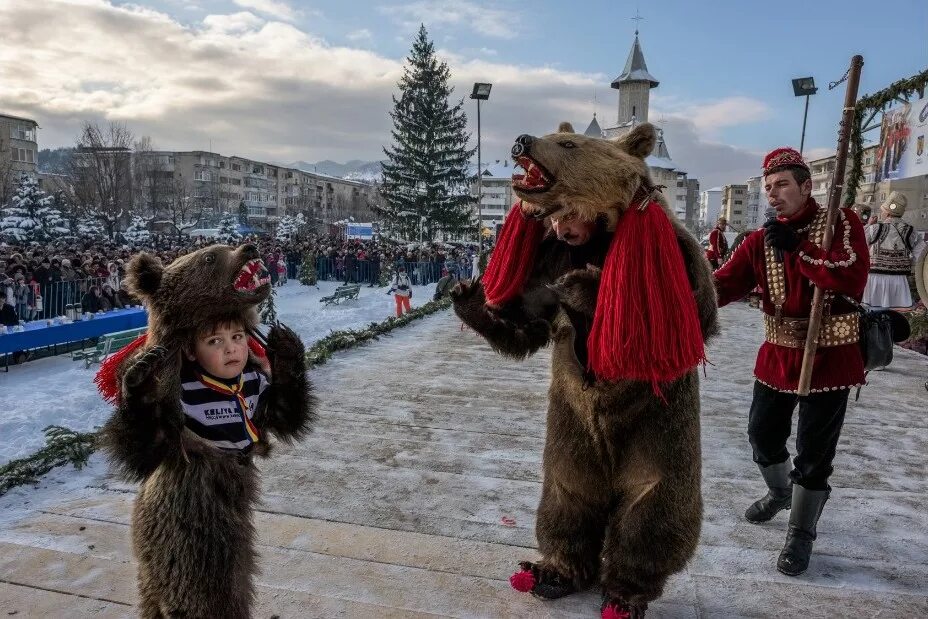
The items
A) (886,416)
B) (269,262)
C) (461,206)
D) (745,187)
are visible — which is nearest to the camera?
(886,416)

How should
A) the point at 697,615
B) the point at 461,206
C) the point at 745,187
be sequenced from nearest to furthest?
the point at 697,615 → the point at 461,206 → the point at 745,187

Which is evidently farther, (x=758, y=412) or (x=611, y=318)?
Answer: (x=758, y=412)

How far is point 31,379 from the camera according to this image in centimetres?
773

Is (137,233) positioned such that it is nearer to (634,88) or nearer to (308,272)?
(308,272)

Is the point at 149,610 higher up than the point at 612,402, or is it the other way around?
the point at 612,402

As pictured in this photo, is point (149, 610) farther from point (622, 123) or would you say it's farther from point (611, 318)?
point (622, 123)

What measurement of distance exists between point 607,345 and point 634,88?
65913 mm

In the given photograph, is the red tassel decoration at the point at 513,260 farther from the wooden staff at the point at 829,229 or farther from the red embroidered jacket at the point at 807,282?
the wooden staff at the point at 829,229

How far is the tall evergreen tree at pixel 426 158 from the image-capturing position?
31391 mm

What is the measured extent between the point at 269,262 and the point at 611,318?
65.0 ft

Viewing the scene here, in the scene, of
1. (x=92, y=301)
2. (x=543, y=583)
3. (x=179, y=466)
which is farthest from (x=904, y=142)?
(x=92, y=301)

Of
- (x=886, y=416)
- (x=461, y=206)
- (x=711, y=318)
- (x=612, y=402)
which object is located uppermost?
(x=461, y=206)

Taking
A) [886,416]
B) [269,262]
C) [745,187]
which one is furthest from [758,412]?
[745,187]

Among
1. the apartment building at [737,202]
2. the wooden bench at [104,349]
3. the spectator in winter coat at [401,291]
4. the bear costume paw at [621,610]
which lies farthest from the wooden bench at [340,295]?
the apartment building at [737,202]
